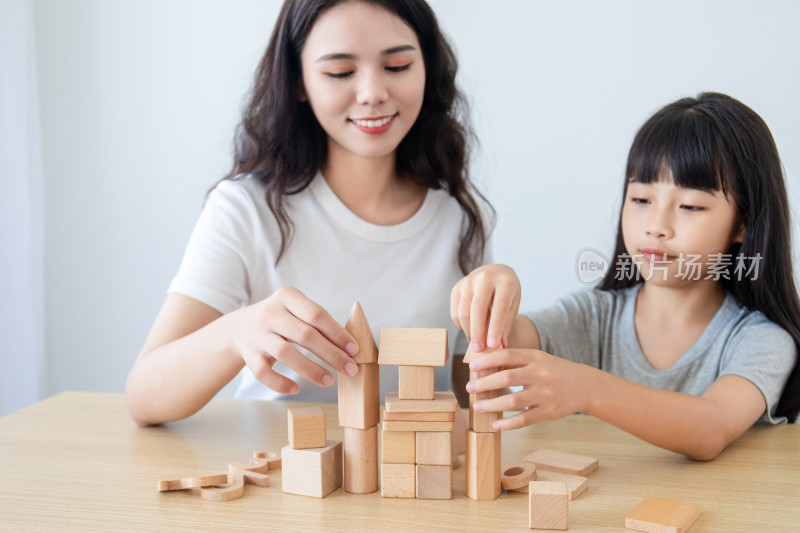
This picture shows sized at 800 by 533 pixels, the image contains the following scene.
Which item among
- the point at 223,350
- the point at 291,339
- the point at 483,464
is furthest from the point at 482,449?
the point at 223,350

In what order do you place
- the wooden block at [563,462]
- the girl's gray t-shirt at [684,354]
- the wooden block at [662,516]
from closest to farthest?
the wooden block at [662,516] < the wooden block at [563,462] < the girl's gray t-shirt at [684,354]

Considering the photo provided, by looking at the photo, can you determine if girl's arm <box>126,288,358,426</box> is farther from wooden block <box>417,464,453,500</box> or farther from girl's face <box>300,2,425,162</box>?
girl's face <box>300,2,425,162</box>

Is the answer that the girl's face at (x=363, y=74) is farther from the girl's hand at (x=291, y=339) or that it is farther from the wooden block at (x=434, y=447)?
the wooden block at (x=434, y=447)

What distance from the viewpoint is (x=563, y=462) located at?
879 mm

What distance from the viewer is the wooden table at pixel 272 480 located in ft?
2.44

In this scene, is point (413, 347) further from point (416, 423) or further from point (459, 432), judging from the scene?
point (459, 432)

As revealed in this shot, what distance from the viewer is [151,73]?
2.19 metres

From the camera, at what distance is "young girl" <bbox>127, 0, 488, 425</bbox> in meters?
1.11

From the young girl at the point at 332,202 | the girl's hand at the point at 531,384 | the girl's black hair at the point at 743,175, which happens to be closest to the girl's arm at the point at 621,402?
the girl's hand at the point at 531,384

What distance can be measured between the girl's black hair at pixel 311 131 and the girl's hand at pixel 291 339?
41cm

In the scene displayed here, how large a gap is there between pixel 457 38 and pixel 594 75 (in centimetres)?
37

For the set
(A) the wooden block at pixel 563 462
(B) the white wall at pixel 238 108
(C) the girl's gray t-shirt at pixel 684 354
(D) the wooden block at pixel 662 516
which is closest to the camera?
(D) the wooden block at pixel 662 516

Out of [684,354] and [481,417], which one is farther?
[684,354]

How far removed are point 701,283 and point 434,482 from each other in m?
0.65
